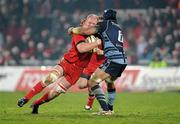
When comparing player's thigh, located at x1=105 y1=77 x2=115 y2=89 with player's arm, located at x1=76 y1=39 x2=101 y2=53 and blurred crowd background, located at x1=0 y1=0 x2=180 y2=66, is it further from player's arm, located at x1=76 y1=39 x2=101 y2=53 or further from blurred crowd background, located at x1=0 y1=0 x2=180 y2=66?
blurred crowd background, located at x1=0 y1=0 x2=180 y2=66

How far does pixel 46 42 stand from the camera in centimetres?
3269

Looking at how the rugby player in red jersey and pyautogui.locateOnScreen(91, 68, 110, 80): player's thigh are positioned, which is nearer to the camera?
pyautogui.locateOnScreen(91, 68, 110, 80): player's thigh

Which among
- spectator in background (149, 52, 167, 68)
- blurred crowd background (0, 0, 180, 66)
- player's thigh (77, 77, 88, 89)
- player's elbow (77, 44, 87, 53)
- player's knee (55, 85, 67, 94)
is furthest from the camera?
blurred crowd background (0, 0, 180, 66)

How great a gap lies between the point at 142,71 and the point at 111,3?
6.21 metres

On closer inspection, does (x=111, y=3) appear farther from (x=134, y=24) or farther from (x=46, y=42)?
(x=46, y=42)

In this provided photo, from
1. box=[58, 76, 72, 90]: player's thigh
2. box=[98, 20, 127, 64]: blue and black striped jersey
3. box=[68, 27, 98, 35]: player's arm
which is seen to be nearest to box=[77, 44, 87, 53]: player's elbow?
box=[68, 27, 98, 35]: player's arm

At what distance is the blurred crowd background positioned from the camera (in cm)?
3148

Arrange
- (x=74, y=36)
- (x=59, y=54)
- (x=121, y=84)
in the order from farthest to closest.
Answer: (x=59, y=54)
(x=121, y=84)
(x=74, y=36)

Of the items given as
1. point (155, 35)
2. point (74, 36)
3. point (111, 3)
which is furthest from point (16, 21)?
point (74, 36)

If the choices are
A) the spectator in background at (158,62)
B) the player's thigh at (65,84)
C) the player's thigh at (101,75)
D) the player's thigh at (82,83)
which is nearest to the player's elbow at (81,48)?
the player's thigh at (101,75)

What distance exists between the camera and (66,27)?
32.8 meters

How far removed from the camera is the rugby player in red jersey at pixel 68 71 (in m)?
13.6

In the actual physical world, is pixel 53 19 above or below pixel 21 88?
above

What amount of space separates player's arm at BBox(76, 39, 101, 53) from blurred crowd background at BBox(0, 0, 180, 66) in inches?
690
